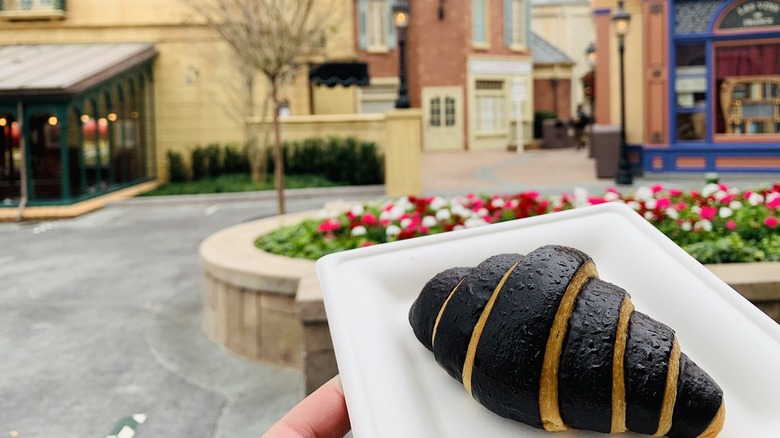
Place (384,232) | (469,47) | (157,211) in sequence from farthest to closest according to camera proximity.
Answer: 1. (469,47)
2. (157,211)
3. (384,232)

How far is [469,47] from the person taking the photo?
94.1 feet

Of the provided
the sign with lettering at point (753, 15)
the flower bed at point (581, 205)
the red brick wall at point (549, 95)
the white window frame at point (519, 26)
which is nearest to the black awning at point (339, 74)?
the sign with lettering at point (753, 15)

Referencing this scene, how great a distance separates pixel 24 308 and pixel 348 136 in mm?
10825

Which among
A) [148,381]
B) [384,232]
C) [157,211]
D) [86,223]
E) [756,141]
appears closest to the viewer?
[148,381]

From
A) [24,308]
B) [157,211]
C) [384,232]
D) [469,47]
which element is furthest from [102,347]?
[469,47]

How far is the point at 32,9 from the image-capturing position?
18.3m

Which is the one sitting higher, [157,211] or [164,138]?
[164,138]

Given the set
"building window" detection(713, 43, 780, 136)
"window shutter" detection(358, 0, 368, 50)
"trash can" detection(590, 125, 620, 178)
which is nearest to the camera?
"building window" detection(713, 43, 780, 136)

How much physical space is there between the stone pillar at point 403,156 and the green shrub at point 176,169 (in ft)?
22.5

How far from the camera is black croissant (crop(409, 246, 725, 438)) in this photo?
0.84 meters

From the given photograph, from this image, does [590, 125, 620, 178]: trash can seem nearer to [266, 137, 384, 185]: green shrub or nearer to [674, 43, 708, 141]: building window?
[674, 43, 708, 141]: building window

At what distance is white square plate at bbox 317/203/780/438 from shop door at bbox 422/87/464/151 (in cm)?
2769

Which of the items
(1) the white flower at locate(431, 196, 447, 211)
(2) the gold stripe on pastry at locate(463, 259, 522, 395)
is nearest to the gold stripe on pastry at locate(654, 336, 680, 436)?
(2) the gold stripe on pastry at locate(463, 259, 522, 395)

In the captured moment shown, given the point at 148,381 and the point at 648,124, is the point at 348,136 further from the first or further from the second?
the point at 148,381
